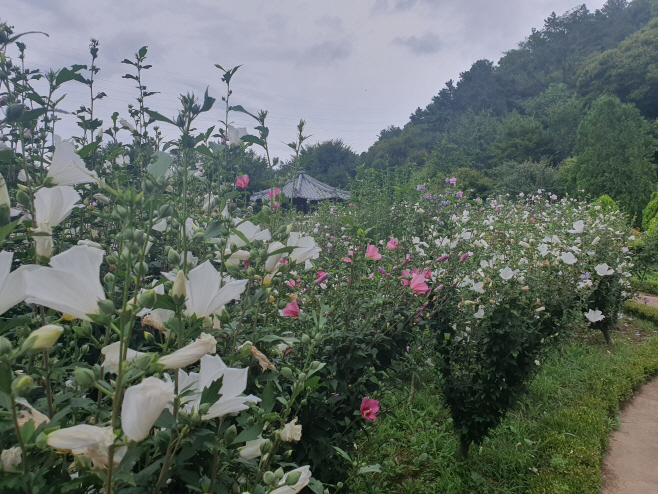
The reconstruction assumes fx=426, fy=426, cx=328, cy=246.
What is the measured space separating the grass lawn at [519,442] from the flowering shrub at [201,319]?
0.30m

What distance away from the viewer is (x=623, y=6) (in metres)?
37.0

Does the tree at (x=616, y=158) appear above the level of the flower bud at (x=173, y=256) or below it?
above

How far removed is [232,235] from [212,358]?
52cm

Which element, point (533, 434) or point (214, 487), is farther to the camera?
point (533, 434)

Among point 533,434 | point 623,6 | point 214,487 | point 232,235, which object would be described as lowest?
point 533,434

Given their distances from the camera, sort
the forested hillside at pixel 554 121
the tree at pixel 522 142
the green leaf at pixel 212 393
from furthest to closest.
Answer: the tree at pixel 522 142 → the forested hillside at pixel 554 121 → the green leaf at pixel 212 393

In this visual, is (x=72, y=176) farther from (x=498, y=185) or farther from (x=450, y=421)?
(x=498, y=185)

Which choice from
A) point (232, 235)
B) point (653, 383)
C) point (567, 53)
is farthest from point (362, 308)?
point (567, 53)

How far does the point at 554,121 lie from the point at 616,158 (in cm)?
1024

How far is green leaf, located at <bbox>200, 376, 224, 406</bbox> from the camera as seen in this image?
0.54m

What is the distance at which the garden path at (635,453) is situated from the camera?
8.84 feet

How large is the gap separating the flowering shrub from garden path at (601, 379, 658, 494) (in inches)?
35.4

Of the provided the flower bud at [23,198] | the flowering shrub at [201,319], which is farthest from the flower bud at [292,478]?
the flower bud at [23,198]

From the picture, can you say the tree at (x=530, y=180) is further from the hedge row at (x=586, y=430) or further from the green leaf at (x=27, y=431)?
the green leaf at (x=27, y=431)
